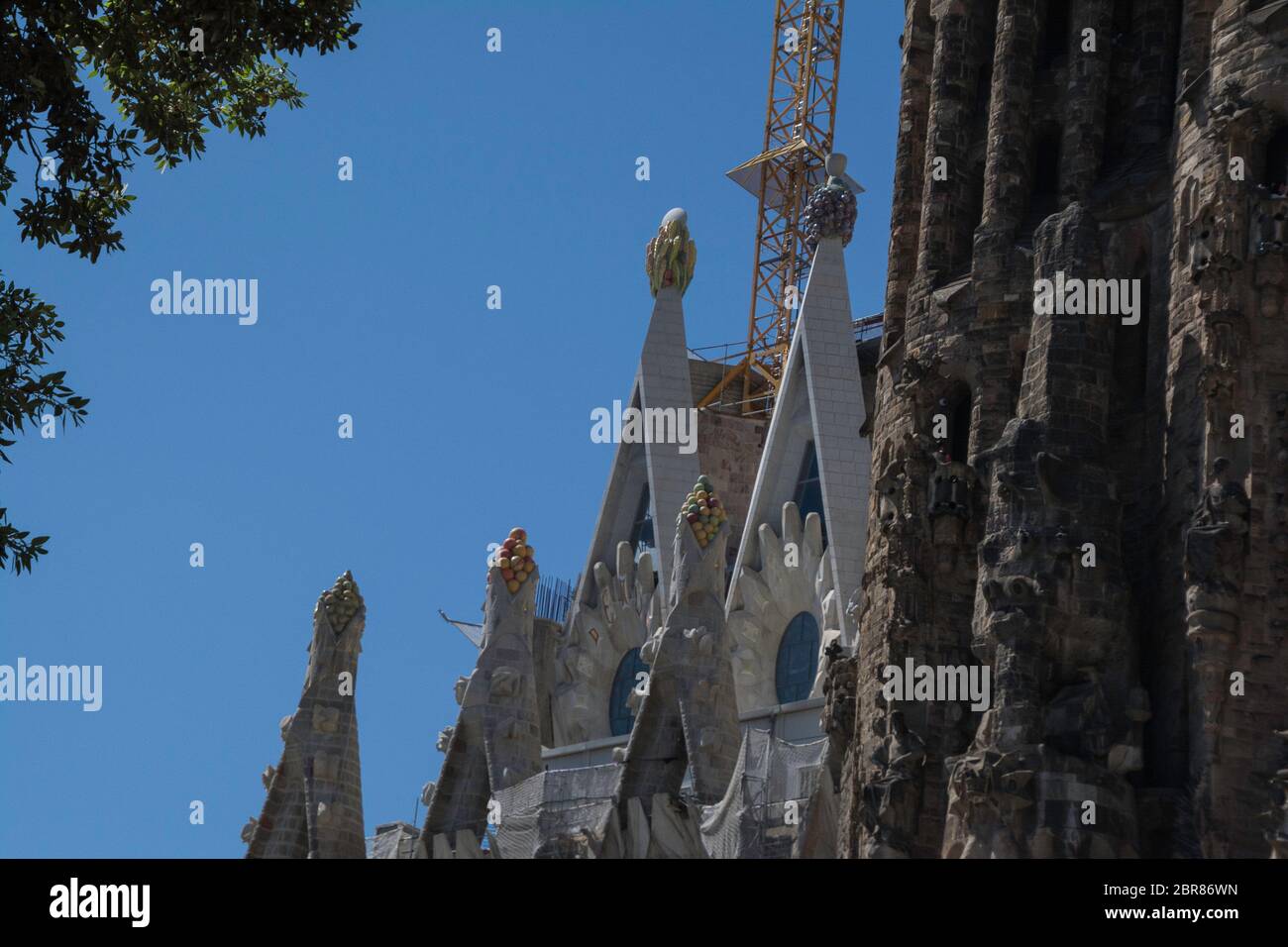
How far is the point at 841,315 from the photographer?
5709 cm

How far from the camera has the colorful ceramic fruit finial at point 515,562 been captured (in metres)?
49.6

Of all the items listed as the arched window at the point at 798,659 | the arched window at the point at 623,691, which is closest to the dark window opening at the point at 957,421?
the arched window at the point at 798,659

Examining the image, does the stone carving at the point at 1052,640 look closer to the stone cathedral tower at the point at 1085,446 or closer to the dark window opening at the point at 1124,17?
the stone cathedral tower at the point at 1085,446

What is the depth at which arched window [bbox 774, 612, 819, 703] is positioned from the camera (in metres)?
52.8

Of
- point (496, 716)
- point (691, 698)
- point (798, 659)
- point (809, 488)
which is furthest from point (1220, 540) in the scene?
point (809, 488)

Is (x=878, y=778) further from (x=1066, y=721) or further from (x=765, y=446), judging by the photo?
(x=765, y=446)

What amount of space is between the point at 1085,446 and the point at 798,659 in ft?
61.9

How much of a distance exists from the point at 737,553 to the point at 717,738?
1285 centimetres

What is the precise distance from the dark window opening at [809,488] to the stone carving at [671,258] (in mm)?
8215

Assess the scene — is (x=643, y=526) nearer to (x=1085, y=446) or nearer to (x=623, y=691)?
(x=623, y=691)

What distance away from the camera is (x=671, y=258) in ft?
205

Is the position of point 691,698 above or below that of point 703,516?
below
